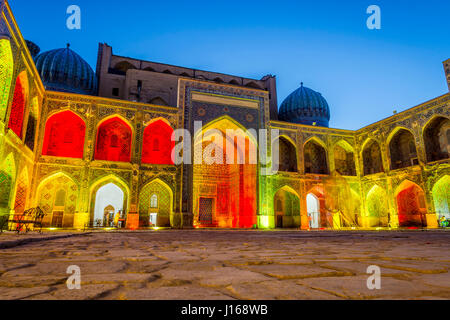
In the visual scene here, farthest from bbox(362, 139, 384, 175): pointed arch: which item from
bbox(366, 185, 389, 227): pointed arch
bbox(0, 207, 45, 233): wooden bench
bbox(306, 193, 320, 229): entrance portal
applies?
bbox(0, 207, 45, 233): wooden bench

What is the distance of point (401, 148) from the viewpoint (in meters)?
16.4

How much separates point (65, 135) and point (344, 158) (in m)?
14.9

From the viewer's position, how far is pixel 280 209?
683 inches

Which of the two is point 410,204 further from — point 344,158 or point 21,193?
point 21,193

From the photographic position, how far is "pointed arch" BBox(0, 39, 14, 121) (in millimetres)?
8445

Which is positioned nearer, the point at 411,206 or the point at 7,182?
the point at 7,182

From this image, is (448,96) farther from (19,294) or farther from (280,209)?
(19,294)

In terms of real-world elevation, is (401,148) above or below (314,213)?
above

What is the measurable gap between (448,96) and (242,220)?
10.7 metres

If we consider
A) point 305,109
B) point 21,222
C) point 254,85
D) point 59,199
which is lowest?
point 21,222

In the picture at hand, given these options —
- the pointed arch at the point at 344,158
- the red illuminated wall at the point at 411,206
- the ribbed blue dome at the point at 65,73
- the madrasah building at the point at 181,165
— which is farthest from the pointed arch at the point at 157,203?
the red illuminated wall at the point at 411,206

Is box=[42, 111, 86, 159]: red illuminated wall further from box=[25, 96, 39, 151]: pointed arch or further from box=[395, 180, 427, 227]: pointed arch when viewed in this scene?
box=[395, 180, 427, 227]: pointed arch

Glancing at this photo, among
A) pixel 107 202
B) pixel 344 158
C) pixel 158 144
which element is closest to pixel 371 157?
pixel 344 158

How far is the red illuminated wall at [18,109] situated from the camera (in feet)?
33.2
